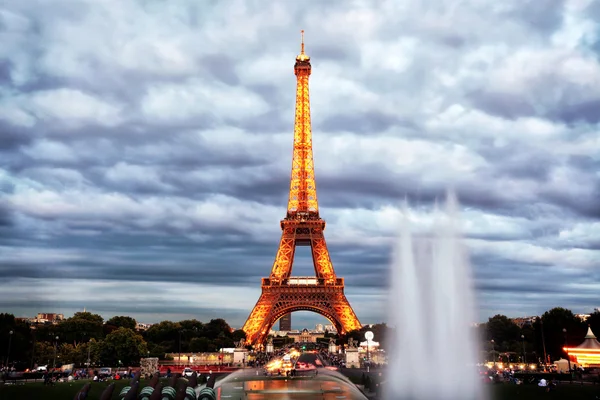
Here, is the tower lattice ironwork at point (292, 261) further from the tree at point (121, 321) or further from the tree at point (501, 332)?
the tree at point (121, 321)

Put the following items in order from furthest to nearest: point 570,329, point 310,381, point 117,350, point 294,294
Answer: point 294,294, point 570,329, point 117,350, point 310,381

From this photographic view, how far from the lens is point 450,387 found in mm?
32375

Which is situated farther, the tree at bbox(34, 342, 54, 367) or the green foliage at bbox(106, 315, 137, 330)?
the green foliage at bbox(106, 315, 137, 330)

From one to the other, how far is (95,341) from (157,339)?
108 ft

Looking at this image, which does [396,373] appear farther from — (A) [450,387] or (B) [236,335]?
(B) [236,335]

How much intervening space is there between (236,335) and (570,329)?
7144 centimetres

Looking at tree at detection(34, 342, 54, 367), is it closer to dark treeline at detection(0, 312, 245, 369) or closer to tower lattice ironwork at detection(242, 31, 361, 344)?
dark treeline at detection(0, 312, 245, 369)

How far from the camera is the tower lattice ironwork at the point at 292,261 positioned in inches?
4033

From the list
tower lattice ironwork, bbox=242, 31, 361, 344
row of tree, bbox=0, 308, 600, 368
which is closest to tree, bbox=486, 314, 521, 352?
row of tree, bbox=0, 308, 600, 368

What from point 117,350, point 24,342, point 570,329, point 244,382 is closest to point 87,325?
point 24,342

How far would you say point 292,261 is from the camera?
107 m

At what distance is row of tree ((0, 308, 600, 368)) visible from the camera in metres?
77.6

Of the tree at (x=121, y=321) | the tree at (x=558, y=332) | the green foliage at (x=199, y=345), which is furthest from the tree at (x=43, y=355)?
the tree at (x=558, y=332)

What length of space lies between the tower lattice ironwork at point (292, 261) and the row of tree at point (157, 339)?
7787mm
